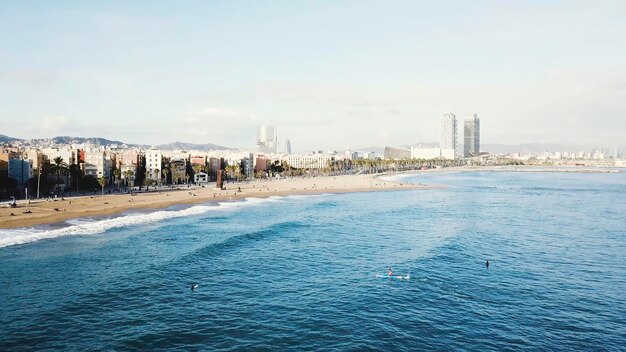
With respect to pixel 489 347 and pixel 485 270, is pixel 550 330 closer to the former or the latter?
pixel 489 347

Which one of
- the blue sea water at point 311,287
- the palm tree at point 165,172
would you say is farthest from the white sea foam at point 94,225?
the palm tree at point 165,172

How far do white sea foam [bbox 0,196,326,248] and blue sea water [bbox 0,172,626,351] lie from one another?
15.8 inches

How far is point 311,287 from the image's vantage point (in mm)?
29281

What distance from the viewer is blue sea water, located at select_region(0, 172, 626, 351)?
70.6ft

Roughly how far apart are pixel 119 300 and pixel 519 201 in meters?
78.7

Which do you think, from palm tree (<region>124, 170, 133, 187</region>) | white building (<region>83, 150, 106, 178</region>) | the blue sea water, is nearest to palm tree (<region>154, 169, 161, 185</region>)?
palm tree (<region>124, 170, 133, 187</region>)

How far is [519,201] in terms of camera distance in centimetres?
8669

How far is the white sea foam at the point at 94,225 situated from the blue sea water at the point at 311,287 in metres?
0.40

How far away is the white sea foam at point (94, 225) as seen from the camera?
1727 inches

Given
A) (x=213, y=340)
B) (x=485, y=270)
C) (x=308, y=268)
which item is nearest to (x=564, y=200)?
(x=485, y=270)

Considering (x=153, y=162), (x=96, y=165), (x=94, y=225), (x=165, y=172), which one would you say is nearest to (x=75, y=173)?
(x=96, y=165)

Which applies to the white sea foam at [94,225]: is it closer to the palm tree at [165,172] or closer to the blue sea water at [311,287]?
the blue sea water at [311,287]

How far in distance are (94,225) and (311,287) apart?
33964 mm

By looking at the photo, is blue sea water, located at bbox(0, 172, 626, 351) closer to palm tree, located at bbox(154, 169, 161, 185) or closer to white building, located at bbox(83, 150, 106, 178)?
white building, located at bbox(83, 150, 106, 178)
